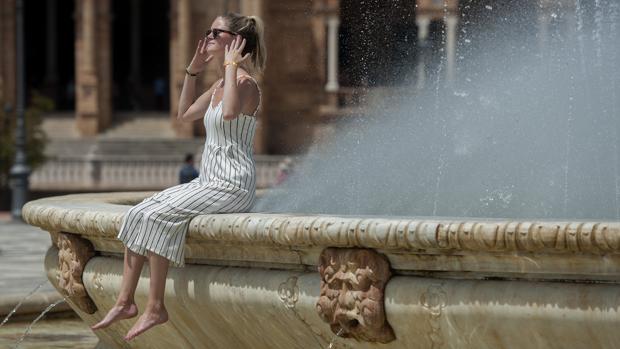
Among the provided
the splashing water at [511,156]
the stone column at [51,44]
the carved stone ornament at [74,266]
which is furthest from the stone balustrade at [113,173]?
the carved stone ornament at [74,266]

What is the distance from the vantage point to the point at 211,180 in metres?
6.23

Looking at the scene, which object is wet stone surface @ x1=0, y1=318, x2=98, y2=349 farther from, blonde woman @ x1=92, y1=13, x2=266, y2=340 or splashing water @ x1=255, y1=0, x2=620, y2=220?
blonde woman @ x1=92, y1=13, x2=266, y2=340

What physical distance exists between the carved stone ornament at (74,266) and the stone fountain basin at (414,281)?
365mm

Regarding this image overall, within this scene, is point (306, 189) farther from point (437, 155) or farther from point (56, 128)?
point (56, 128)

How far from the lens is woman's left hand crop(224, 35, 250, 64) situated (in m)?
6.29

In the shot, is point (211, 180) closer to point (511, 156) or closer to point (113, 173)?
point (511, 156)

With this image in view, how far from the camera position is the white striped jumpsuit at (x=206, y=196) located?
602 centimetres

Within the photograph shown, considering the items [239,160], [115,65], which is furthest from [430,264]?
[115,65]

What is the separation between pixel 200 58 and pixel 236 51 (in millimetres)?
319

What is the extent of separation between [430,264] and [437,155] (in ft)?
9.22

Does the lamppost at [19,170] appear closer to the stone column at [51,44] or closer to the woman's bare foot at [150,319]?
the stone column at [51,44]

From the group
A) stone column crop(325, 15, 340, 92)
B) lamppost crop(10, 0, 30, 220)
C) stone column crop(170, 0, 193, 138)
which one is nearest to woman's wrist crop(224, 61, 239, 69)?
lamppost crop(10, 0, 30, 220)

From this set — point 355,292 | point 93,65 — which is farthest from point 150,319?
point 93,65

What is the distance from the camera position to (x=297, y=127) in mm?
46094
